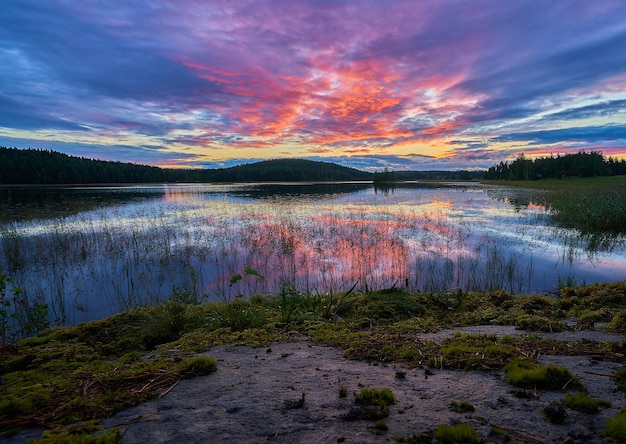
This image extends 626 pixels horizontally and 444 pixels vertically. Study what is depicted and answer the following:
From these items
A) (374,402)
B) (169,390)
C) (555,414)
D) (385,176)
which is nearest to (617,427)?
(555,414)

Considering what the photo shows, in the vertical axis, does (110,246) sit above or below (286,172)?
below

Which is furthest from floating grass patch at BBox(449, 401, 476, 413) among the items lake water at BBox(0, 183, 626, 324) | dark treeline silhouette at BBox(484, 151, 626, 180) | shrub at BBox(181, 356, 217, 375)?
dark treeline silhouette at BBox(484, 151, 626, 180)

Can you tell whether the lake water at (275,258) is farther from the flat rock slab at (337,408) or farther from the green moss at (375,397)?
the green moss at (375,397)

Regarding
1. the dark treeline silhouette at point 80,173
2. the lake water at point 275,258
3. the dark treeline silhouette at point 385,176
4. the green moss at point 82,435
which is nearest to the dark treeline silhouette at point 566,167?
the dark treeline silhouette at point 385,176

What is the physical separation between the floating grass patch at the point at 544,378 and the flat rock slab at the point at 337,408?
0.11 m

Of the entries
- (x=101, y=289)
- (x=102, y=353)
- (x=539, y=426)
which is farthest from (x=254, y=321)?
(x=101, y=289)

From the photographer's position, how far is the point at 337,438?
2447 mm

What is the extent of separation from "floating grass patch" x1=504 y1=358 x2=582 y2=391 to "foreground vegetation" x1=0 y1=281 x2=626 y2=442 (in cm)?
1

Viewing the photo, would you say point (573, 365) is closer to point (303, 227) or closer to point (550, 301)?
point (550, 301)

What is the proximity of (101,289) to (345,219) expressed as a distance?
17.3 m

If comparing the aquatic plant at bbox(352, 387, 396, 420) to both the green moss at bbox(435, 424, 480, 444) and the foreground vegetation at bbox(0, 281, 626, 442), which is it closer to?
the foreground vegetation at bbox(0, 281, 626, 442)

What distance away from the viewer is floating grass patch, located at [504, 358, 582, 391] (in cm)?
303

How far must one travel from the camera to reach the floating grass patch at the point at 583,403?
2.57 meters

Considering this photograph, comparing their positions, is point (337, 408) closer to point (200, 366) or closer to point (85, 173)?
point (200, 366)
